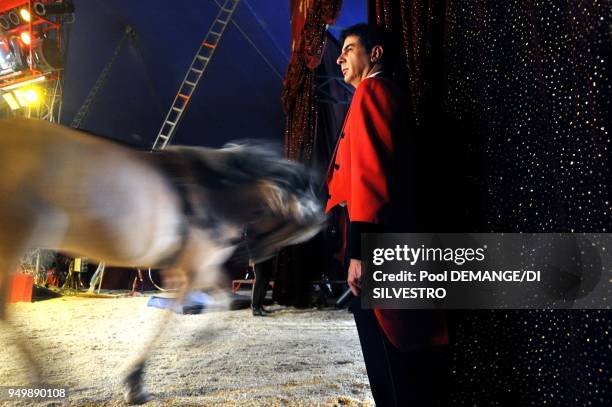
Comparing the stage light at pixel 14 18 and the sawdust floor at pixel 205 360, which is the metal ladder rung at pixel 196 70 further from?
the sawdust floor at pixel 205 360

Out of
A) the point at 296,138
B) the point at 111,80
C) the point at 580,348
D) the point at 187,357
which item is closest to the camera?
the point at 580,348

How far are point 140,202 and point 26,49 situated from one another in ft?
18.5

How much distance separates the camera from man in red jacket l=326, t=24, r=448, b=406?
810mm

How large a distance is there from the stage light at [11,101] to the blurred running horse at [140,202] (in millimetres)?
5300

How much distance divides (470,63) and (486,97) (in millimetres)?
121

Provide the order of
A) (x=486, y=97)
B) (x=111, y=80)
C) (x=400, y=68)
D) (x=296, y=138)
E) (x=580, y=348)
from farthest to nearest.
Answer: (x=111, y=80) → (x=296, y=138) → (x=400, y=68) → (x=486, y=97) → (x=580, y=348)

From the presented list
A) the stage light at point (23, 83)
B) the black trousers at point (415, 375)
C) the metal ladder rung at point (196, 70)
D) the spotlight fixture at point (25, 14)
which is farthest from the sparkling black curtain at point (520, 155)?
the spotlight fixture at point (25, 14)

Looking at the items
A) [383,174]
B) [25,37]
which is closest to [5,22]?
[25,37]

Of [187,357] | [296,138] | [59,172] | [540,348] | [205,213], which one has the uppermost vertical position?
[296,138]

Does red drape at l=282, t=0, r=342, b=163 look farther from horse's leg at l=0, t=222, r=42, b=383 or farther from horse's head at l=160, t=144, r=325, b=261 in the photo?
horse's leg at l=0, t=222, r=42, b=383

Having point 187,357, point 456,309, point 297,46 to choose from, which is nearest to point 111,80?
point 297,46

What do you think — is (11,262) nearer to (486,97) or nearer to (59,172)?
(59,172)

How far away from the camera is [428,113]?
1025mm

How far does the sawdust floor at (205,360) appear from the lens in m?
1.38
